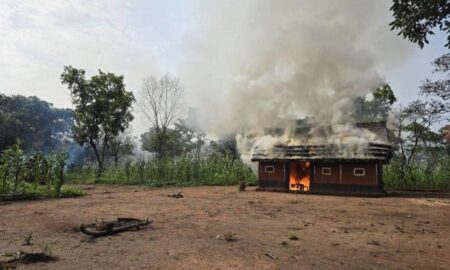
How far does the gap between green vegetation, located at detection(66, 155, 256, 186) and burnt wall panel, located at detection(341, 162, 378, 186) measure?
8.37 metres

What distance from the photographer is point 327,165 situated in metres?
20.1

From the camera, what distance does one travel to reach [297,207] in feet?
47.2

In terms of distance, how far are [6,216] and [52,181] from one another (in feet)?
21.7

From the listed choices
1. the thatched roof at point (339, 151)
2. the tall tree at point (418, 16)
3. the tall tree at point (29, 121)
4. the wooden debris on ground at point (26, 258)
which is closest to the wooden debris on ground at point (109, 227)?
the wooden debris on ground at point (26, 258)

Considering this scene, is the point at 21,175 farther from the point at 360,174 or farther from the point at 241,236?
the point at 360,174

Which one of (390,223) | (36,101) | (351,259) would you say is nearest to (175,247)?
(351,259)

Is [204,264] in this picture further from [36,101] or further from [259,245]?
[36,101]

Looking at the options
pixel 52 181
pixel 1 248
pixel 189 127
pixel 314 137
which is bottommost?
pixel 1 248

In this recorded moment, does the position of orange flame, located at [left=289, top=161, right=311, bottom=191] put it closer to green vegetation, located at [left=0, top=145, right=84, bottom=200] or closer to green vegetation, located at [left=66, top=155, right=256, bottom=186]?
green vegetation, located at [left=66, top=155, right=256, bottom=186]

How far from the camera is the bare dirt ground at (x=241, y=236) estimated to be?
6590 millimetres

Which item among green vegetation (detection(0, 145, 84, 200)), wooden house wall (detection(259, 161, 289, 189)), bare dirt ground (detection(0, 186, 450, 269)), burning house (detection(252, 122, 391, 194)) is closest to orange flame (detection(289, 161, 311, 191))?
burning house (detection(252, 122, 391, 194))

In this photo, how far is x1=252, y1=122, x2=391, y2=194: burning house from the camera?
1875cm

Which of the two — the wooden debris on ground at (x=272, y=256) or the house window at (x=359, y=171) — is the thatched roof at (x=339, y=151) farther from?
the wooden debris on ground at (x=272, y=256)

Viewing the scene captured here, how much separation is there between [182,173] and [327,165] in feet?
39.7
